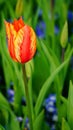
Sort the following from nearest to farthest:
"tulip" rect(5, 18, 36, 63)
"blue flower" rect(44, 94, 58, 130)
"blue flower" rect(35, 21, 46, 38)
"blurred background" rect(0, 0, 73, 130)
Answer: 1. "tulip" rect(5, 18, 36, 63)
2. "blurred background" rect(0, 0, 73, 130)
3. "blue flower" rect(44, 94, 58, 130)
4. "blue flower" rect(35, 21, 46, 38)

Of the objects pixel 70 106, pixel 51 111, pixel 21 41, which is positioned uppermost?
pixel 21 41

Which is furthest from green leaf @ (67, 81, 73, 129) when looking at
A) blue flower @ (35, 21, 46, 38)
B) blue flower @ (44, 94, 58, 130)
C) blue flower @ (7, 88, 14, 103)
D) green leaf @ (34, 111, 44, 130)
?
blue flower @ (35, 21, 46, 38)

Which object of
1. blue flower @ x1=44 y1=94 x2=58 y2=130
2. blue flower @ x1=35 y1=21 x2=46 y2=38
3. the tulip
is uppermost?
the tulip

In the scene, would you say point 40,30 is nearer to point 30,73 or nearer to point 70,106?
point 30,73

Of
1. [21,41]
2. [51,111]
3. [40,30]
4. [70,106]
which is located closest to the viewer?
[21,41]

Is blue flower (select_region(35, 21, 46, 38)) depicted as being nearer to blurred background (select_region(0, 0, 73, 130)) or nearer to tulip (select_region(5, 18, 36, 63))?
blurred background (select_region(0, 0, 73, 130))

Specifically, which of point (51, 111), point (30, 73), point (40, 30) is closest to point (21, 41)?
point (30, 73)
